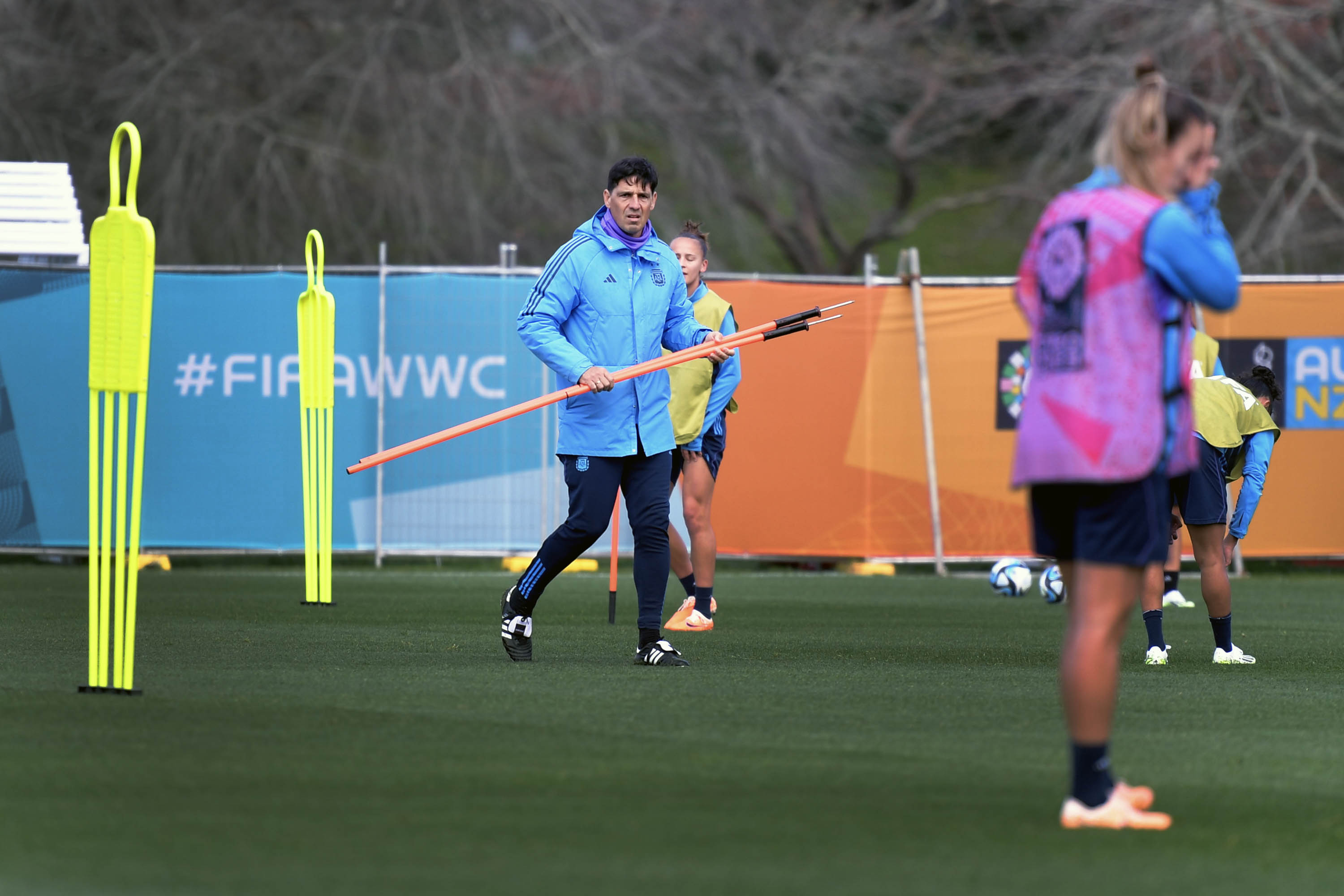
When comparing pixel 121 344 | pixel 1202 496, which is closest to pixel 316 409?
pixel 121 344

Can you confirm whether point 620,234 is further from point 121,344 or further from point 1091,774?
point 1091,774

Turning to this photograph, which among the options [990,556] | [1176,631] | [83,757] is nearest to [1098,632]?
[83,757]

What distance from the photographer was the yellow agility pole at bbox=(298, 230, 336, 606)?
10.5 m

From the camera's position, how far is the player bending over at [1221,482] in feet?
27.1

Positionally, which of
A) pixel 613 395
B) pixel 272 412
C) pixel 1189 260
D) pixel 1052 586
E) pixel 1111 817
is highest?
Answer: pixel 272 412

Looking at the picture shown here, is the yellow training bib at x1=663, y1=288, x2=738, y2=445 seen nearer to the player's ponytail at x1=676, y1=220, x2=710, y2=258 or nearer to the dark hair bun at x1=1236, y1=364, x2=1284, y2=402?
the player's ponytail at x1=676, y1=220, x2=710, y2=258

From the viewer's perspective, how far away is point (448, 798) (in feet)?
15.1

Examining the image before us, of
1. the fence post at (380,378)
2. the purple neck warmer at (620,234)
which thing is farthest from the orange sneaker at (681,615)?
the fence post at (380,378)

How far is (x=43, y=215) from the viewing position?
43.3 ft

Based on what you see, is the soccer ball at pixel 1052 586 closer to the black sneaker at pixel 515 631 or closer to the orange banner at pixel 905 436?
the orange banner at pixel 905 436

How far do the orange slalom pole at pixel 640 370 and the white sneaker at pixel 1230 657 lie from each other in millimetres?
2426

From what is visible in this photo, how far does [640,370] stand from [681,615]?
272 cm

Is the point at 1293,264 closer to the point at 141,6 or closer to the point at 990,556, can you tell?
the point at 990,556

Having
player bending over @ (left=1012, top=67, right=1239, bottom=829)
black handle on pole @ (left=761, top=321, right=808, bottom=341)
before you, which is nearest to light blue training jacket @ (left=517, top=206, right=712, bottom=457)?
black handle on pole @ (left=761, top=321, right=808, bottom=341)
